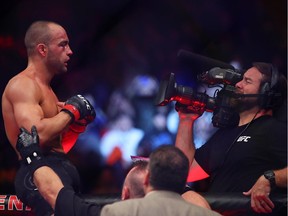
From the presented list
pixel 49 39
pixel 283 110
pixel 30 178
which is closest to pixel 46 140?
pixel 30 178

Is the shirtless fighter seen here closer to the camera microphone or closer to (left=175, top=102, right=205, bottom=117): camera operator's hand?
(left=175, top=102, right=205, bottom=117): camera operator's hand

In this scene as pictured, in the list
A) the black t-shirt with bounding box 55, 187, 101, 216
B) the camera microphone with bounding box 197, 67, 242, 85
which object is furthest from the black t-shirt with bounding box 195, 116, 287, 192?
the black t-shirt with bounding box 55, 187, 101, 216

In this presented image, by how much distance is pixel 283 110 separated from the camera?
2.71m

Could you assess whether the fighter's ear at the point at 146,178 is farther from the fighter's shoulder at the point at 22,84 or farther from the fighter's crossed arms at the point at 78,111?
the fighter's shoulder at the point at 22,84

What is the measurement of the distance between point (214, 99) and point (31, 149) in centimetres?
97

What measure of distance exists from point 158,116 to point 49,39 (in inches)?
139

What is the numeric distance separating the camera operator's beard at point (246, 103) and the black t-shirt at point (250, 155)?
0.08 m

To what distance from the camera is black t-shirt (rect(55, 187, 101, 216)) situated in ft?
6.70

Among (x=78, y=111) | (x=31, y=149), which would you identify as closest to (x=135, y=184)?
(x=31, y=149)

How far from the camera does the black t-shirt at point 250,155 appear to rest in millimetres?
2535

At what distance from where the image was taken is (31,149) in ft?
7.20

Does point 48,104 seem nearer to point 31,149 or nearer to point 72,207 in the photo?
point 31,149

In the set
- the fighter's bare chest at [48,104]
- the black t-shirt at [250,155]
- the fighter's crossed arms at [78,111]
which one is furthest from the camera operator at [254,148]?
the fighter's bare chest at [48,104]

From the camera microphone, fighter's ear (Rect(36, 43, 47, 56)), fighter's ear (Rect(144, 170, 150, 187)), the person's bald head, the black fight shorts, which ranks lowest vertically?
the black fight shorts
